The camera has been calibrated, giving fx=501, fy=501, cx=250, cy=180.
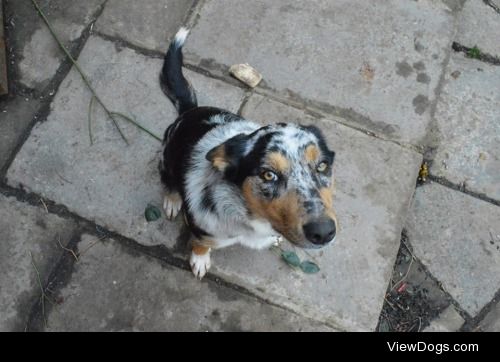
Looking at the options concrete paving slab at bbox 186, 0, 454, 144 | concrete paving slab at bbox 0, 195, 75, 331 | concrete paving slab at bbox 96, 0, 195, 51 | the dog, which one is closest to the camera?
the dog

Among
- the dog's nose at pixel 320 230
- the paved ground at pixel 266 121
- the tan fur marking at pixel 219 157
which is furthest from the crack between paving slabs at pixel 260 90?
the dog's nose at pixel 320 230

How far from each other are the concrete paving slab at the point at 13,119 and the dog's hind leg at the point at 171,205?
4.36 feet

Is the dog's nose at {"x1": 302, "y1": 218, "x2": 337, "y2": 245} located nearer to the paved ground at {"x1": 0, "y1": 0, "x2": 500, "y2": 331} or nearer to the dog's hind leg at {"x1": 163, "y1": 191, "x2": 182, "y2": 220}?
the paved ground at {"x1": 0, "y1": 0, "x2": 500, "y2": 331}

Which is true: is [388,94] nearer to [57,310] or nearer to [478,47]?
[478,47]

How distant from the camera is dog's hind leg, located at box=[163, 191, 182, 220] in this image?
3762 mm

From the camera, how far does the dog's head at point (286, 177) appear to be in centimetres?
256

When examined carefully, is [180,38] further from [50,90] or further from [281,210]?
[281,210]

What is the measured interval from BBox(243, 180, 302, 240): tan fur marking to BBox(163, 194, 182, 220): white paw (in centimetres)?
105

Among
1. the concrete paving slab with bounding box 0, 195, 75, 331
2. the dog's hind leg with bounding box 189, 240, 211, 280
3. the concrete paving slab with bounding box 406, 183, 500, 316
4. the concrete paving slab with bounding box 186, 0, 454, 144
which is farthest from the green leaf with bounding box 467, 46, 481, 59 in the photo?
the concrete paving slab with bounding box 0, 195, 75, 331

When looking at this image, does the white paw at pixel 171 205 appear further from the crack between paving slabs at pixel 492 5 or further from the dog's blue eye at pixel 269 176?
the crack between paving slabs at pixel 492 5

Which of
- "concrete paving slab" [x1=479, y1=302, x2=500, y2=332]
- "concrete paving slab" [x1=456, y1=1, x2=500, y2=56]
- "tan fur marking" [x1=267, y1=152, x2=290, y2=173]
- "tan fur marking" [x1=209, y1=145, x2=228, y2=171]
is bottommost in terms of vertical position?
"concrete paving slab" [x1=479, y1=302, x2=500, y2=332]

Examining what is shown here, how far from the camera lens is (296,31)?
15.0 feet

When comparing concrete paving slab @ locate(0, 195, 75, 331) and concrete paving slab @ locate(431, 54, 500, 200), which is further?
concrete paving slab @ locate(431, 54, 500, 200)

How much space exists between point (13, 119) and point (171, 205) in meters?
1.53
